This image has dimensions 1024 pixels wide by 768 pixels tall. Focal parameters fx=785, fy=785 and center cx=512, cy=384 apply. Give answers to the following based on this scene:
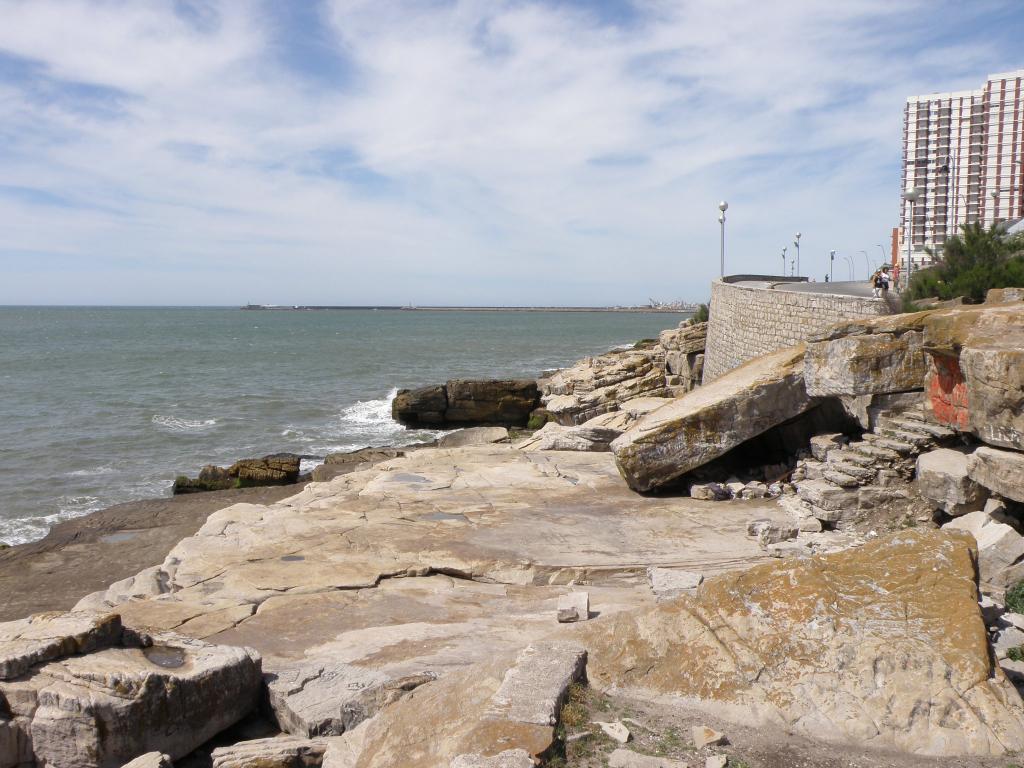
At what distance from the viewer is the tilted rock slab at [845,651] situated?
14.1 feet

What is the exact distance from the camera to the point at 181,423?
2995cm

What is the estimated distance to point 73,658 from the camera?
195 inches

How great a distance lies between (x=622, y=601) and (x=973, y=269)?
16.3 meters

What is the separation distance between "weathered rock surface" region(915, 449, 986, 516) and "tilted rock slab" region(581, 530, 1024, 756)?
3.37 m

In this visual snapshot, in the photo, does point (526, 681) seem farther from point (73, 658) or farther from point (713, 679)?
point (73, 658)

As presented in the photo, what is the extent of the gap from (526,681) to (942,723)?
2267 mm

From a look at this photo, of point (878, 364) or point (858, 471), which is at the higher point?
point (878, 364)

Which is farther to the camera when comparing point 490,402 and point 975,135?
point 975,135

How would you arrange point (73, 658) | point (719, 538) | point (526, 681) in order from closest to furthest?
point (526, 681) < point (73, 658) < point (719, 538)

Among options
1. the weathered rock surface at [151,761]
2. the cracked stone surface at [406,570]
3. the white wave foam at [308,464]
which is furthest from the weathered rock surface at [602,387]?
the weathered rock surface at [151,761]

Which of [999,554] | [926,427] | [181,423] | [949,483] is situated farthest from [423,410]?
[999,554]

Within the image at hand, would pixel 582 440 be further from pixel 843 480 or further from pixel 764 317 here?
pixel 764 317

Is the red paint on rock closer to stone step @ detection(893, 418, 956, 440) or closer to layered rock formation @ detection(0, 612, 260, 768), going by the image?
stone step @ detection(893, 418, 956, 440)

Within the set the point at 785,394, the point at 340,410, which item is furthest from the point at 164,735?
the point at 340,410
